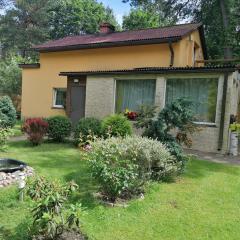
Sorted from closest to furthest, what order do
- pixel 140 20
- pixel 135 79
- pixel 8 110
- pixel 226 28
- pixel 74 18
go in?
pixel 135 79, pixel 8 110, pixel 226 28, pixel 140 20, pixel 74 18

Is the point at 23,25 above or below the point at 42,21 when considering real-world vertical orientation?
below

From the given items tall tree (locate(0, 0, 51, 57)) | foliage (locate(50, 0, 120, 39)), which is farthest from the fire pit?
foliage (locate(50, 0, 120, 39))

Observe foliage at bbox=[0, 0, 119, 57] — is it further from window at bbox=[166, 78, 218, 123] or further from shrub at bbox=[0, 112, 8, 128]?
window at bbox=[166, 78, 218, 123]

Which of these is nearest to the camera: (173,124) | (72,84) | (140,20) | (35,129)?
(173,124)

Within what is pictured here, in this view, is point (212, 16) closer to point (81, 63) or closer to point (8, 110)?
point (81, 63)

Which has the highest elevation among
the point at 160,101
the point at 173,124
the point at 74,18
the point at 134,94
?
the point at 74,18

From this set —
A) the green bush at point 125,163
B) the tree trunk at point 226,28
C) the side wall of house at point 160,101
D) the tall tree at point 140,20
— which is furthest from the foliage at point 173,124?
the tall tree at point 140,20

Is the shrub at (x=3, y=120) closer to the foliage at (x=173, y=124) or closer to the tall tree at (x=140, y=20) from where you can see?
the foliage at (x=173, y=124)

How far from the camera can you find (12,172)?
7.63 metres

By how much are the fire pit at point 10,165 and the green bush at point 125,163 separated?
232 cm

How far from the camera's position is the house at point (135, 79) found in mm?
11859

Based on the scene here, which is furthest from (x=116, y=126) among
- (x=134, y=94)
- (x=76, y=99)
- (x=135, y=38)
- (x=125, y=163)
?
(x=135, y=38)

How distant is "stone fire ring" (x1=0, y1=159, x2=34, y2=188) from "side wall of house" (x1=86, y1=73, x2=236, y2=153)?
6.05 meters

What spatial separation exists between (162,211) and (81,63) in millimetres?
14697
